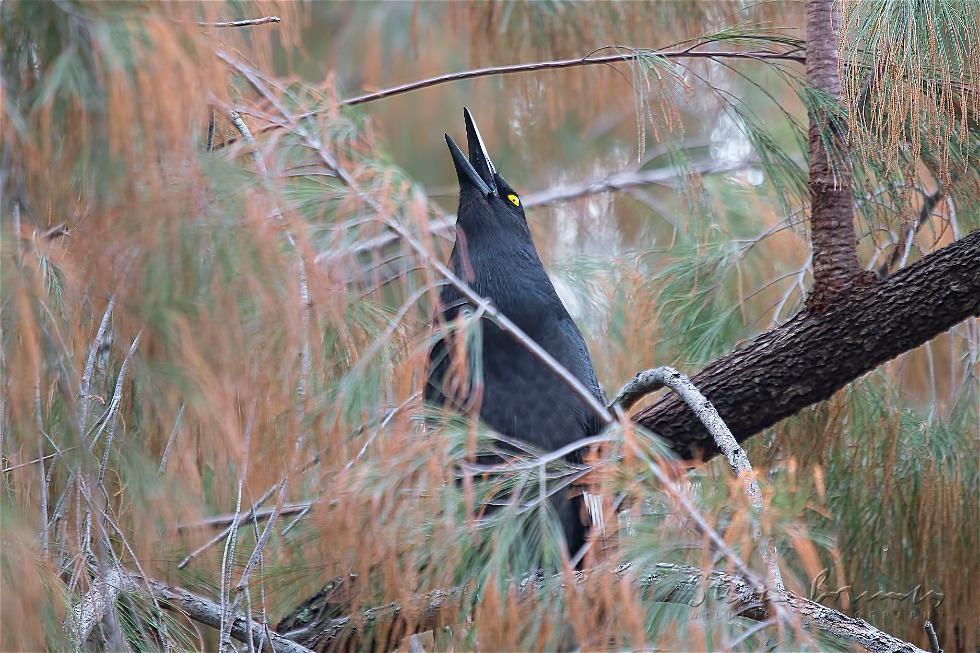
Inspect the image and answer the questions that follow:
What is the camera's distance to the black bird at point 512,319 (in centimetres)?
237

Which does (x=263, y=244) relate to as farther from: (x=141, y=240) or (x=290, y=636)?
(x=290, y=636)

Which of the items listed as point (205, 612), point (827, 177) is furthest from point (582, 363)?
point (205, 612)

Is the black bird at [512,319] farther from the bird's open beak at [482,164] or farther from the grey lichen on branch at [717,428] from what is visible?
the grey lichen on branch at [717,428]

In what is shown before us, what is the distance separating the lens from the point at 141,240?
4.50 feet

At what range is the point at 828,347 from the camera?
6.72ft

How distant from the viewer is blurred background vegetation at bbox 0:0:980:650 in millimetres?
1342

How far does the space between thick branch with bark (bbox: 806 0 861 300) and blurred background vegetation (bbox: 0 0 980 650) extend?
0.05 meters

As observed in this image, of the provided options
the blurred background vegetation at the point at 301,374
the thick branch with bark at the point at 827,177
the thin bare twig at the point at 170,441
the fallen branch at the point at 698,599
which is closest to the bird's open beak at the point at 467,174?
the blurred background vegetation at the point at 301,374

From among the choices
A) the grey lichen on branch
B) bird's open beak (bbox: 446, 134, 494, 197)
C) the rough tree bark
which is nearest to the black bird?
bird's open beak (bbox: 446, 134, 494, 197)

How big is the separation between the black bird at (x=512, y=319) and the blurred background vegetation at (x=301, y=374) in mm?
199

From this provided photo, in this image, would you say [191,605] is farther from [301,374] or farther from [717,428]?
[717,428]

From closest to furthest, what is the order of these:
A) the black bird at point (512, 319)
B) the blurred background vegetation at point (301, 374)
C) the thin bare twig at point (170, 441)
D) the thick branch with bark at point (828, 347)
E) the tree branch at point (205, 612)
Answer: the blurred background vegetation at point (301, 374) → the thin bare twig at point (170, 441) → the tree branch at point (205, 612) → the thick branch with bark at point (828, 347) → the black bird at point (512, 319)

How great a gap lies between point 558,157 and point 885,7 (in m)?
2.64

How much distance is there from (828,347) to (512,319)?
719mm
